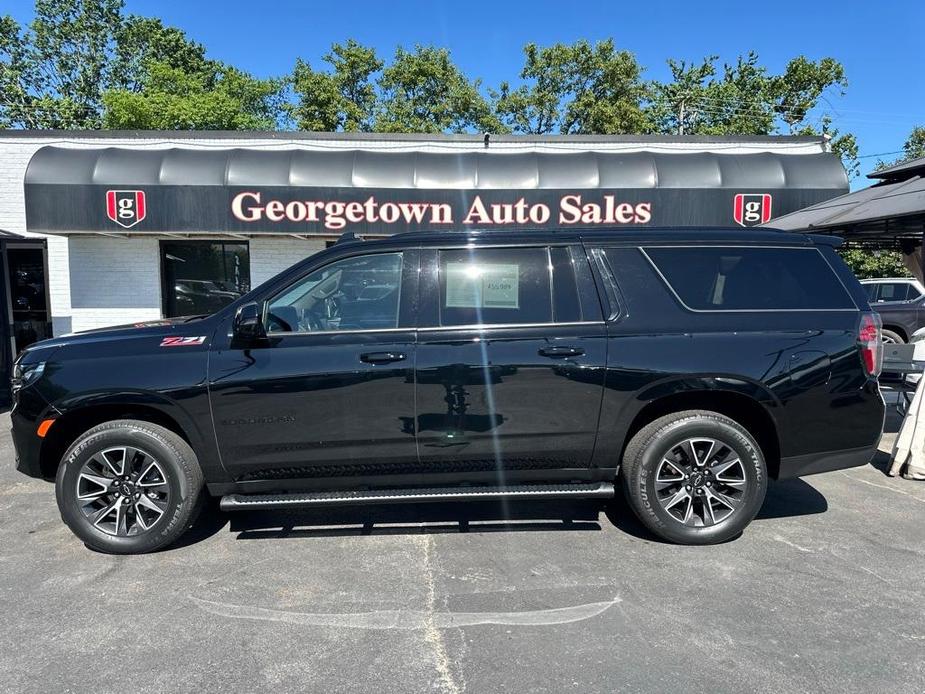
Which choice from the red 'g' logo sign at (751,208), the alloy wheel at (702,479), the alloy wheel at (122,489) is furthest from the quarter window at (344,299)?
the red 'g' logo sign at (751,208)

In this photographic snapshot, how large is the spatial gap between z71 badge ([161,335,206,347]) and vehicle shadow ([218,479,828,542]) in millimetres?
1355

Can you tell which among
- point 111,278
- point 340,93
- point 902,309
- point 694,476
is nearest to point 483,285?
point 694,476

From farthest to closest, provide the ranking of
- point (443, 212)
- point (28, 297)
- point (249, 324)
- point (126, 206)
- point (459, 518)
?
point (28, 297) < point (443, 212) < point (126, 206) < point (459, 518) < point (249, 324)

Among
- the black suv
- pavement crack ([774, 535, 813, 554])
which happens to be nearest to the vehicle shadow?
pavement crack ([774, 535, 813, 554])

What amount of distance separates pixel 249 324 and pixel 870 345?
382cm

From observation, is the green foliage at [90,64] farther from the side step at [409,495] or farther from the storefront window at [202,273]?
the side step at [409,495]

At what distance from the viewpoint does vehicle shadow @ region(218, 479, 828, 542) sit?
4.15 metres

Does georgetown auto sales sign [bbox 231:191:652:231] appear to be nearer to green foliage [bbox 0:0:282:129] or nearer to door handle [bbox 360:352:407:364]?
door handle [bbox 360:352:407:364]

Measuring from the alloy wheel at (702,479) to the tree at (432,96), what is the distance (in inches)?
1334

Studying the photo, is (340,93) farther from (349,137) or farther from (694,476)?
(694,476)

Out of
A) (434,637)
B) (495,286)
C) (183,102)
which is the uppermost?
(183,102)

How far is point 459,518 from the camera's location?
4336 millimetres

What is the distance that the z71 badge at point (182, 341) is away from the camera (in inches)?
145

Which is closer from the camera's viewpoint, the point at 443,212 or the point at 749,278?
the point at 749,278
